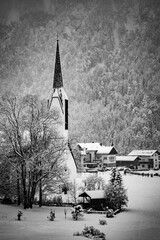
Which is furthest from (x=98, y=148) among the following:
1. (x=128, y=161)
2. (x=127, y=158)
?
(x=127, y=158)

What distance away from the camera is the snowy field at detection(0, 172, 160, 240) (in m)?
10.9

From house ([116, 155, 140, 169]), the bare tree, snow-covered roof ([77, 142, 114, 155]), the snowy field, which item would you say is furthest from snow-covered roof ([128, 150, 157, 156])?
the bare tree

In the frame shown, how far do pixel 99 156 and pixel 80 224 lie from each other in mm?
36718

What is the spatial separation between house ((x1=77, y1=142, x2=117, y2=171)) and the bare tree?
29387 millimetres

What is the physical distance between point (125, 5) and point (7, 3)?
1007 cm

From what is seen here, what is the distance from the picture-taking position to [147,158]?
3772 cm

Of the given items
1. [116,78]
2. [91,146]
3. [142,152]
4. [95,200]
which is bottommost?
[95,200]

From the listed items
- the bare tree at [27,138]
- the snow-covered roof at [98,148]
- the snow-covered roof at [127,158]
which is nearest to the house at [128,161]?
the snow-covered roof at [127,158]

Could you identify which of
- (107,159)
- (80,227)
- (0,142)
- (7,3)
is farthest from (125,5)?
(107,159)

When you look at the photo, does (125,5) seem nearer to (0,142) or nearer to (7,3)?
(7,3)

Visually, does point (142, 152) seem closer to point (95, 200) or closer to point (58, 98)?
point (58, 98)

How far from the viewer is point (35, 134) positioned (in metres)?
17.2

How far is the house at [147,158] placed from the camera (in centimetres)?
3544

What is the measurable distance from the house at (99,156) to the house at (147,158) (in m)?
7.44
